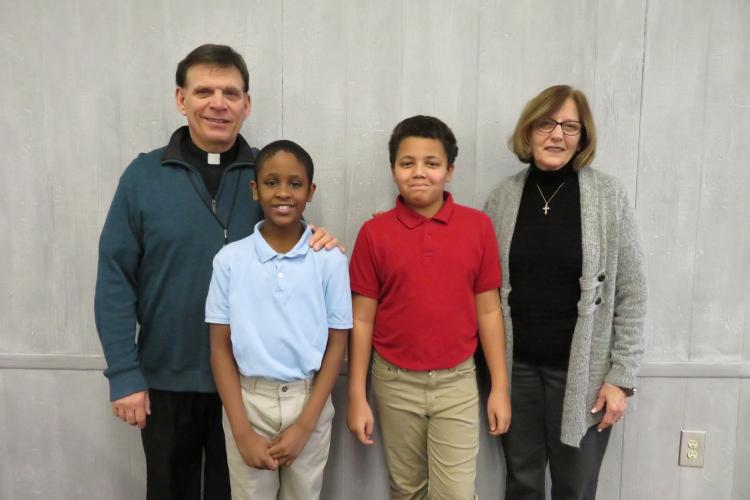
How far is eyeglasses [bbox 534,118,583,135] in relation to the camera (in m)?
1.30

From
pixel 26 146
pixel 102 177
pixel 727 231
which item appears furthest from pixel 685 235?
pixel 26 146

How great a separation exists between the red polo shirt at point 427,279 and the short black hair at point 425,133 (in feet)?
0.44

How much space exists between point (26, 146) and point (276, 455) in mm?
1256

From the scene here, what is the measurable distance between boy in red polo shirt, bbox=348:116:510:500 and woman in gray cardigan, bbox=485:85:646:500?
8 cm

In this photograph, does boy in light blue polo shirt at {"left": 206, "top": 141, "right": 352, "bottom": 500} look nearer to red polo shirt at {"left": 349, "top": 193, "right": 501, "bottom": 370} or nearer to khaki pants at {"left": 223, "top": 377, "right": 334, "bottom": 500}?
khaki pants at {"left": 223, "top": 377, "right": 334, "bottom": 500}

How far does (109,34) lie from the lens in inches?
59.4

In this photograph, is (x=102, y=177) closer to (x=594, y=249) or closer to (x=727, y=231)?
(x=594, y=249)

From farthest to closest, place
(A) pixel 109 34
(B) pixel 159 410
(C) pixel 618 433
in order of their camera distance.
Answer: (C) pixel 618 433, (A) pixel 109 34, (B) pixel 159 410

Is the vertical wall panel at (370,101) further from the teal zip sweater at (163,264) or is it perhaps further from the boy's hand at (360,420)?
the boy's hand at (360,420)

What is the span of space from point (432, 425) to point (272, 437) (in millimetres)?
434

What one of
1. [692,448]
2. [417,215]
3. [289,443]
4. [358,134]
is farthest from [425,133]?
[692,448]

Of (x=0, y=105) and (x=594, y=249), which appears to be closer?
(x=594, y=249)

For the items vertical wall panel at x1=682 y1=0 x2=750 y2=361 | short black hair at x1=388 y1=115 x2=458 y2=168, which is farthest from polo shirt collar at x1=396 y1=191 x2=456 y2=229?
vertical wall panel at x1=682 y1=0 x2=750 y2=361

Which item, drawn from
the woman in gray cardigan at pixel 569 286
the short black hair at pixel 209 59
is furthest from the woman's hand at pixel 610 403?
the short black hair at pixel 209 59
